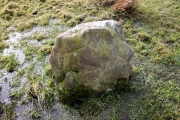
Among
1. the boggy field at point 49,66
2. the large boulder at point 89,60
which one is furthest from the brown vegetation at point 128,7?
the large boulder at point 89,60

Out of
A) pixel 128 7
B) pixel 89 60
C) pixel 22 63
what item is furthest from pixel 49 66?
pixel 128 7

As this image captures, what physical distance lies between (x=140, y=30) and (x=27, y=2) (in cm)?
365

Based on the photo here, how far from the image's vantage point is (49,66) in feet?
15.8

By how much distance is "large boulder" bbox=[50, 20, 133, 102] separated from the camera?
3.88 m

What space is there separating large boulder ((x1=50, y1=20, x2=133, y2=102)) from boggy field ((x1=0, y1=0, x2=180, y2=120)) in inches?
11.2

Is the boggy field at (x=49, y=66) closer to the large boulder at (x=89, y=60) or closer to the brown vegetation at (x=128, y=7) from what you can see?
the brown vegetation at (x=128, y=7)

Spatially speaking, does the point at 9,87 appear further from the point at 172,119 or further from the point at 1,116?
the point at 172,119

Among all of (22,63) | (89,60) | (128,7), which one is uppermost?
(128,7)

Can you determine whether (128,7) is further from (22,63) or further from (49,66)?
(22,63)

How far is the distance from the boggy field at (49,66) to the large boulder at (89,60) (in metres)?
0.28

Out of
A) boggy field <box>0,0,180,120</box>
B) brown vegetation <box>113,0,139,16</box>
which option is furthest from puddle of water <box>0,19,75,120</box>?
brown vegetation <box>113,0,139,16</box>

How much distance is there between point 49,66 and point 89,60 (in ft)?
4.16

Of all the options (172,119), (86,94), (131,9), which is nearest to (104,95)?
(86,94)

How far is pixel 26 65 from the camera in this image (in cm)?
497
